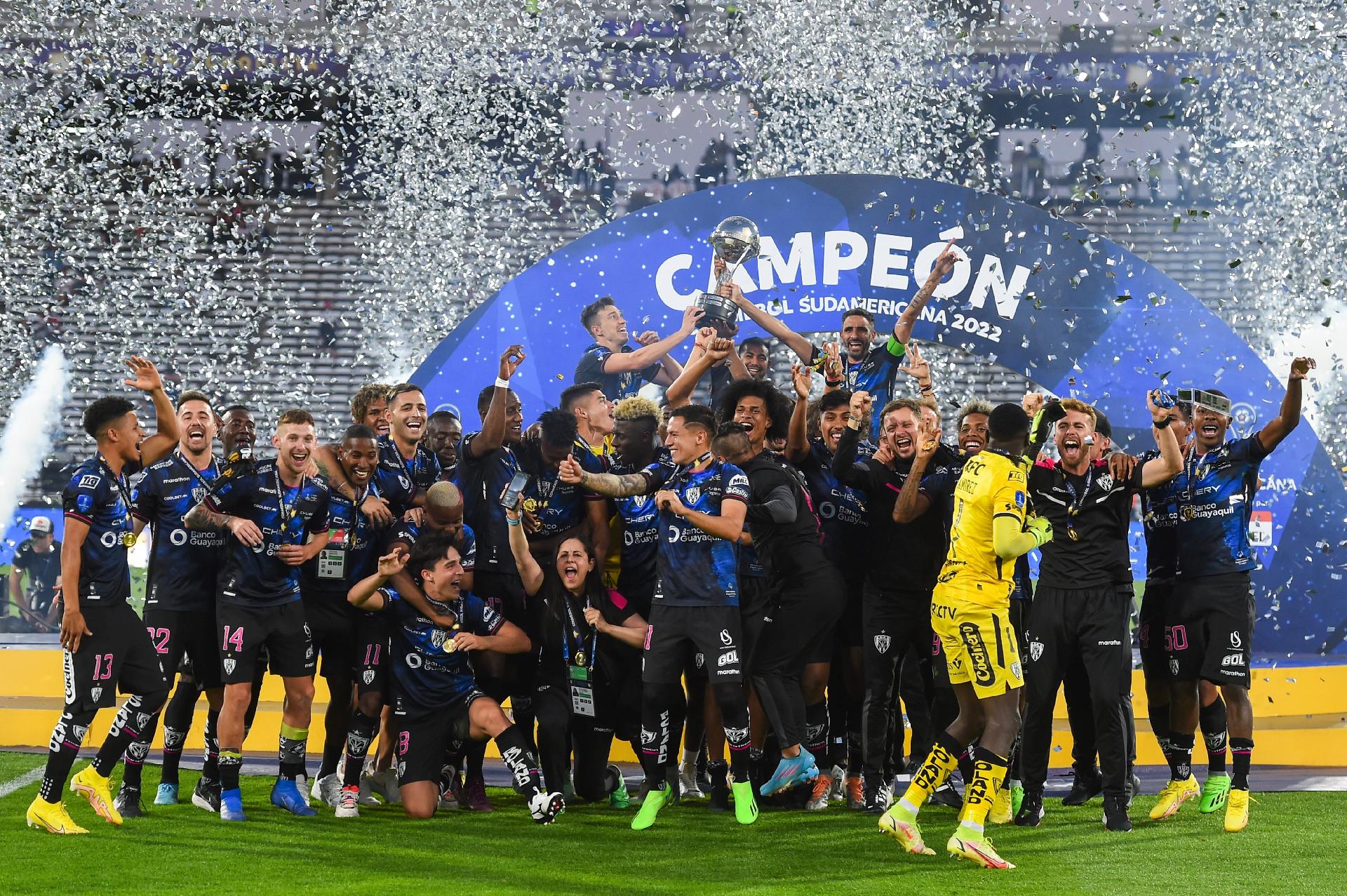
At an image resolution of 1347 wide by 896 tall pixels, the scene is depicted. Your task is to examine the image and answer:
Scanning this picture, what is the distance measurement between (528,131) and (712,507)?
30.1 ft

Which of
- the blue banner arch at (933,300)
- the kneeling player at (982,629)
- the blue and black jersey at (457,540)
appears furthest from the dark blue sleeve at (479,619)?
the blue banner arch at (933,300)

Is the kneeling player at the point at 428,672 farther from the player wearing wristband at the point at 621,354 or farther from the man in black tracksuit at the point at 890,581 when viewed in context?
the player wearing wristband at the point at 621,354

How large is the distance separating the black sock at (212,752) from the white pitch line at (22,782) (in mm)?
1212

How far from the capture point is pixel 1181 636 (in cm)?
636

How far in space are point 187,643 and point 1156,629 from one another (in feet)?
15.7

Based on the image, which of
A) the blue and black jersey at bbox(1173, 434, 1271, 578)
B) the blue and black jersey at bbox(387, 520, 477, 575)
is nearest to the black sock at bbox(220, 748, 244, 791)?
the blue and black jersey at bbox(387, 520, 477, 575)

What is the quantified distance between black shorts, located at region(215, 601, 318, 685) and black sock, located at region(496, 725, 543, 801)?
1.01 metres

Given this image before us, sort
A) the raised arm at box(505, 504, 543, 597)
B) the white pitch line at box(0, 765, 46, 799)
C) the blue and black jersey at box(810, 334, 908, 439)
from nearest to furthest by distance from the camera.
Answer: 1. the raised arm at box(505, 504, 543, 597)
2. the white pitch line at box(0, 765, 46, 799)
3. the blue and black jersey at box(810, 334, 908, 439)

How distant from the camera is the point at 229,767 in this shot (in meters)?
5.96

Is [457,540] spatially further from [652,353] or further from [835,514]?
[652,353]

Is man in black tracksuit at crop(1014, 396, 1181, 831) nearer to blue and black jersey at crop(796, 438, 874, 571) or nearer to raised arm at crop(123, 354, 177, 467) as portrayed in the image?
blue and black jersey at crop(796, 438, 874, 571)

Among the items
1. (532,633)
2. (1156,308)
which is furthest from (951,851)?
(1156,308)

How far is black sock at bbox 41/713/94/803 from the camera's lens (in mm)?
5480

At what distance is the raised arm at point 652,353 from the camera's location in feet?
33.9
